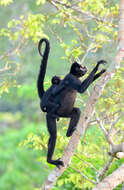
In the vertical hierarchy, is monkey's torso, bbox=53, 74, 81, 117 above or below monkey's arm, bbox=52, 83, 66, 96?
below

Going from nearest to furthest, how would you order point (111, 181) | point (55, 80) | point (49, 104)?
point (111, 181) < point (49, 104) < point (55, 80)

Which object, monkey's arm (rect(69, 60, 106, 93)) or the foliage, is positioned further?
the foliage

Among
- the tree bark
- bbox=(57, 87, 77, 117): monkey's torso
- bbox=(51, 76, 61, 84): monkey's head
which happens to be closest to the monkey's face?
bbox=(51, 76, 61, 84): monkey's head

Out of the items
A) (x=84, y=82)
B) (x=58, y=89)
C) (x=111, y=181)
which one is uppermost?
(x=84, y=82)

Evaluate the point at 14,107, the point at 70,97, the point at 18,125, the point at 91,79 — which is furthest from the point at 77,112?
the point at 18,125

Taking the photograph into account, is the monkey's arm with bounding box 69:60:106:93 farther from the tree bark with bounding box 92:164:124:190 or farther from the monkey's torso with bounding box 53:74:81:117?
the tree bark with bounding box 92:164:124:190

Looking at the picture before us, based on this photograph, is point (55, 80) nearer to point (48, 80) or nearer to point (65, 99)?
point (65, 99)

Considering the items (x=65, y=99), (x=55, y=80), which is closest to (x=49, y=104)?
(x=65, y=99)

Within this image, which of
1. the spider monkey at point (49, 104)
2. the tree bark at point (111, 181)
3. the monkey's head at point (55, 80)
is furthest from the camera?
the monkey's head at point (55, 80)

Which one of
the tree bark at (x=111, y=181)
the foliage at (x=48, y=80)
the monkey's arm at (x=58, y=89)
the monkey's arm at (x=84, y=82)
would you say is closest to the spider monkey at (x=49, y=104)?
the monkey's arm at (x=58, y=89)

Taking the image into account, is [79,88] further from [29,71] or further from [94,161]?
[29,71]

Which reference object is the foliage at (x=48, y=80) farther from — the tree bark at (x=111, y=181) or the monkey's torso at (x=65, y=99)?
the tree bark at (x=111, y=181)

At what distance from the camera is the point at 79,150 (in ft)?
24.1

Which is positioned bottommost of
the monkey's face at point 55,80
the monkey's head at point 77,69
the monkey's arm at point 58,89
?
the monkey's arm at point 58,89
